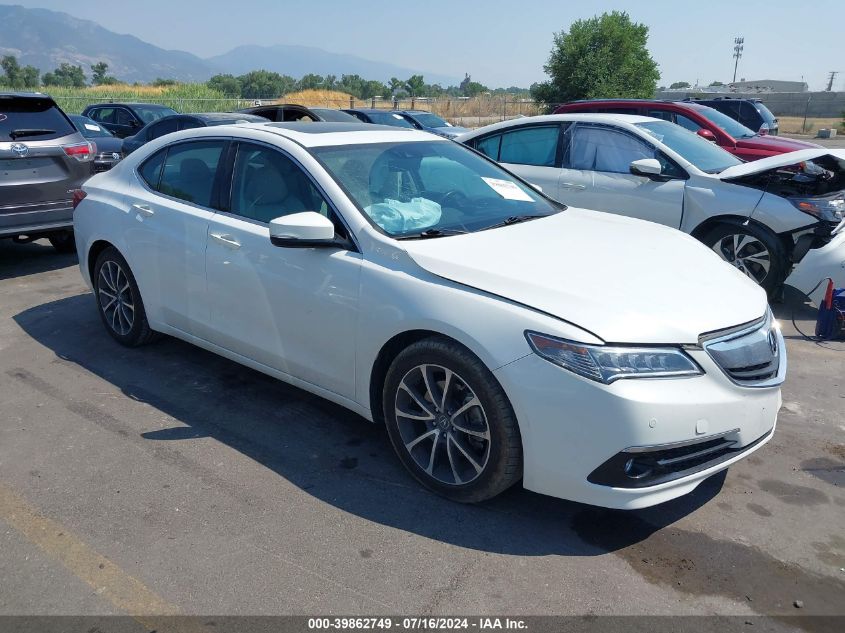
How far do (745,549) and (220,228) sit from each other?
323 centimetres

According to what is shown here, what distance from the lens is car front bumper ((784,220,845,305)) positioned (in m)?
5.63

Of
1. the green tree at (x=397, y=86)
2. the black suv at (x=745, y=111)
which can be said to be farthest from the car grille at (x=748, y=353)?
the green tree at (x=397, y=86)

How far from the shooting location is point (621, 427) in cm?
273

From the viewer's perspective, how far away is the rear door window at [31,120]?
713 cm

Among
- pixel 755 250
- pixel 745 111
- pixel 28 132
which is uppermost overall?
pixel 745 111

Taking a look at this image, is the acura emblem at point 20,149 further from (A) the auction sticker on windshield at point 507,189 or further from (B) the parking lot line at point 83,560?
A: (A) the auction sticker on windshield at point 507,189

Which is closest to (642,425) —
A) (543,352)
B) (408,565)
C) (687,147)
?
(543,352)

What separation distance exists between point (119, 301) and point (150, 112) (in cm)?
1286

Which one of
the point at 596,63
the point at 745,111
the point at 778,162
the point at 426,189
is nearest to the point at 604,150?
the point at 778,162

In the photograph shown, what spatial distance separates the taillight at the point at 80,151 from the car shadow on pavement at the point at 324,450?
2685 mm

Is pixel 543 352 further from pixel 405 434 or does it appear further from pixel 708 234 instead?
pixel 708 234

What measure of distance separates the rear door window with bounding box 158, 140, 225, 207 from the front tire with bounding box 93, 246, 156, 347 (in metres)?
0.73

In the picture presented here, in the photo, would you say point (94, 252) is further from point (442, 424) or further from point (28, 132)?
point (442, 424)

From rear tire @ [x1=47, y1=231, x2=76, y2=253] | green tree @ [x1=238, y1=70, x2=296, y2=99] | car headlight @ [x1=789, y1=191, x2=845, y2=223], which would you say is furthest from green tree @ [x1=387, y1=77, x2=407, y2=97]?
car headlight @ [x1=789, y1=191, x2=845, y2=223]
